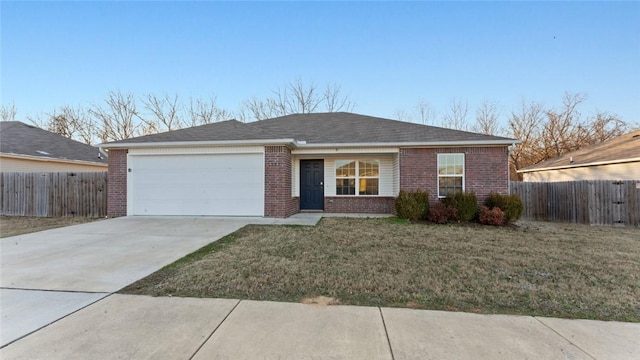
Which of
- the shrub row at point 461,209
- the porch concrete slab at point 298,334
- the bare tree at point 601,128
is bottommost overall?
the porch concrete slab at point 298,334

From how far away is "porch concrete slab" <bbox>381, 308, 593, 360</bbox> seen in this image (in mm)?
2270

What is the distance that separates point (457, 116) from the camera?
80.8 ft

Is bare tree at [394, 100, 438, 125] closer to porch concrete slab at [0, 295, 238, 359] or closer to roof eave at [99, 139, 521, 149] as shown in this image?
roof eave at [99, 139, 521, 149]

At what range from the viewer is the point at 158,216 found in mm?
9953

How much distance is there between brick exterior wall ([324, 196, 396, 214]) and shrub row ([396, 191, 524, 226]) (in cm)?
132

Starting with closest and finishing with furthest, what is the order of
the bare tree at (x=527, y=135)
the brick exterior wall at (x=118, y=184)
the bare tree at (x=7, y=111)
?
the brick exterior wall at (x=118, y=184), the bare tree at (x=527, y=135), the bare tree at (x=7, y=111)

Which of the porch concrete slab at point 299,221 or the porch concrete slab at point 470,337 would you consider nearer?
the porch concrete slab at point 470,337

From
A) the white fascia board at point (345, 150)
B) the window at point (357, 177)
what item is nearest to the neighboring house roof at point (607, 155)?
the white fascia board at point (345, 150)

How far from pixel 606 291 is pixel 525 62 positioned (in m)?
13.1

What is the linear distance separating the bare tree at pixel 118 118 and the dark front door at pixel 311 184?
2171 cm

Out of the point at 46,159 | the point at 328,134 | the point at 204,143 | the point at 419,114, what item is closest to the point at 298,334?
the point at 204,143

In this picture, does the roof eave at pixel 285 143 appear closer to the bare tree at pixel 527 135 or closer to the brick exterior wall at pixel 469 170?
the brick exterior wall at pixel 469 170

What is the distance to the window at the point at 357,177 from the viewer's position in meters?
11.4

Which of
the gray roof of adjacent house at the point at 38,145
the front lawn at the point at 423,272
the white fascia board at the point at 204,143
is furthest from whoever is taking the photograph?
the gray roof of adjacent house at the point at 38,145
